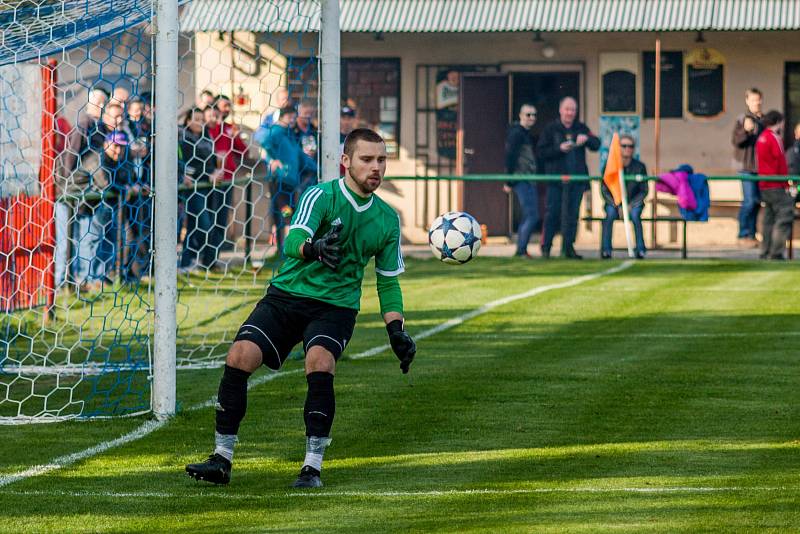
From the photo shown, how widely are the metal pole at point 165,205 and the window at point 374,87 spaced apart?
16324 mm

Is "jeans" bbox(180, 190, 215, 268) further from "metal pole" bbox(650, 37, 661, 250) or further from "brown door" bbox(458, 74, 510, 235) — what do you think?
"metal pole" bbox(650, 37, 661, 250)

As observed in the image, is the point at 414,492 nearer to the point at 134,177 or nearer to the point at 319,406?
the point at 319,406

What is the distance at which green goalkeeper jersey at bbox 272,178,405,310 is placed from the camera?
8.16 m

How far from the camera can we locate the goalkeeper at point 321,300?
26.1 ft

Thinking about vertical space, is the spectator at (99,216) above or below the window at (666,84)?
below

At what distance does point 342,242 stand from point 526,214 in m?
14.0

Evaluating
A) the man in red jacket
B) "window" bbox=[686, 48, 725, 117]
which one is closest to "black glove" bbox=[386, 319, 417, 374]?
the man in red jacket

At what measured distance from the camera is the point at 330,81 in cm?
1227

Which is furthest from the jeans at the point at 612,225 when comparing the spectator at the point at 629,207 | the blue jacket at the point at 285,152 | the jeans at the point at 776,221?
the blue jacket at the point at 285,152

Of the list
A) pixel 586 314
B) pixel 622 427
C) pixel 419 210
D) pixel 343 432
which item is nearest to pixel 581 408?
pixel 622 427

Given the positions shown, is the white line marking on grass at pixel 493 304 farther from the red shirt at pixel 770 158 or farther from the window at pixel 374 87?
the window at pixel 374 87

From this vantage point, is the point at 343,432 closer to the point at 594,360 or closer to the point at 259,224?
the point at 594,360

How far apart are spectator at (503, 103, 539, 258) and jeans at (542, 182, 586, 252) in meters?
0.22

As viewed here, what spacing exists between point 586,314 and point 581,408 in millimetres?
5399
